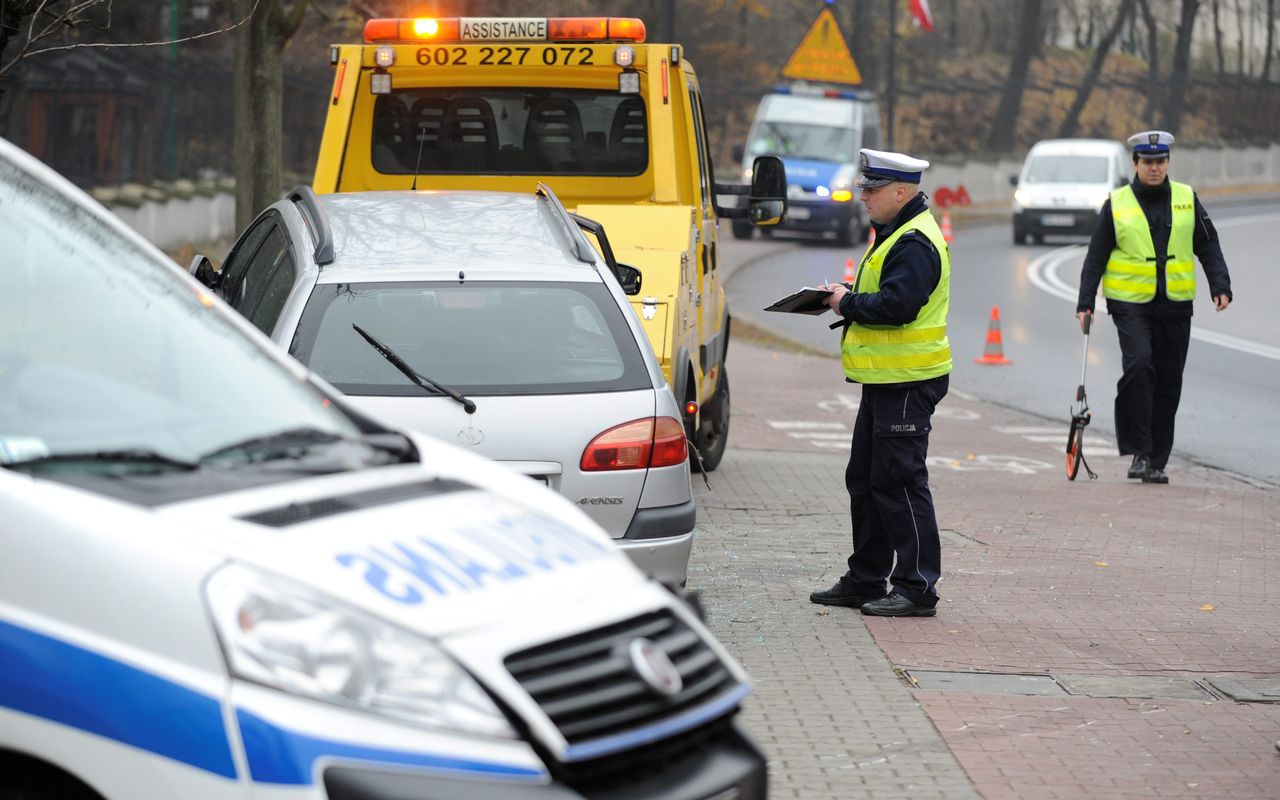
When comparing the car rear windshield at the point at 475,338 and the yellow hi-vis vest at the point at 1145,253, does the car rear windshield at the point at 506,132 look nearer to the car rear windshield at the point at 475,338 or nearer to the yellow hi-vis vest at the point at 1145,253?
the yellow hi-vis vest at the point at 1145,253

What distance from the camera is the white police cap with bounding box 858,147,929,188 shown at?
7.14 meters

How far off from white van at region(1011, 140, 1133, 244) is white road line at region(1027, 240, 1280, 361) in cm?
59

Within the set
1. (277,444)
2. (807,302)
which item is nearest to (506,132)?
(807,302)

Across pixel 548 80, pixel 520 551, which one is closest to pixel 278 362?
pixel 520 551

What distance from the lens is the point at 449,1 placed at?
2948cm

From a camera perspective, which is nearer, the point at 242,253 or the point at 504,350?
the point at 504,350

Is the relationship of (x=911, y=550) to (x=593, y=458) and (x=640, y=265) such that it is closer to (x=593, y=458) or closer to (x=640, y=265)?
(x=593, y=458)

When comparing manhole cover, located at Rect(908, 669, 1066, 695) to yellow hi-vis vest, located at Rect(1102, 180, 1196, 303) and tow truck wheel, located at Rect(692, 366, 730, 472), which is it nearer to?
tow truck wheel, located at Rect(692, 366, 730, 472)

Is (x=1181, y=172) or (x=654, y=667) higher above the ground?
(x=654, y=667)

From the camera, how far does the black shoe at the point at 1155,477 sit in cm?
1117

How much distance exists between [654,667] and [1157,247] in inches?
330

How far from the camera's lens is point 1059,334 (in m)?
20.6

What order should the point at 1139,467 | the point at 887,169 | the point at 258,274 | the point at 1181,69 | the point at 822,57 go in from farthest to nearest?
the point at 1181,69, the point at 822,57, the point at 1139,467, the point at 258,274, the point at 887,169

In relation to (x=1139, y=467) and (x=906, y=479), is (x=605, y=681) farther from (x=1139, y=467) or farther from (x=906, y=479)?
(x=1139, y=467)
